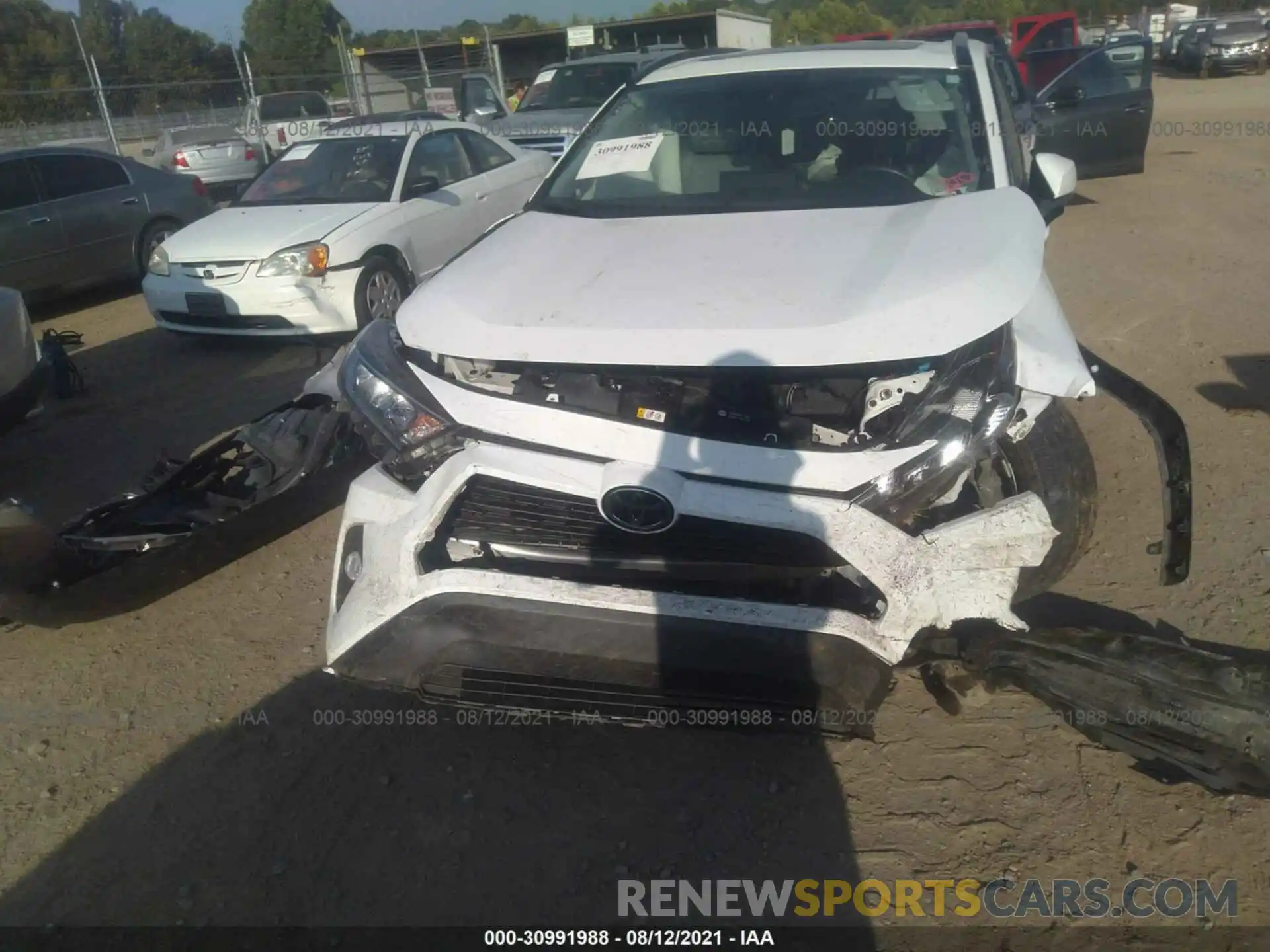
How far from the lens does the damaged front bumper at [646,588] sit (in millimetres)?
2285

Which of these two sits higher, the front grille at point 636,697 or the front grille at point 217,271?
the front grille at point 217,271

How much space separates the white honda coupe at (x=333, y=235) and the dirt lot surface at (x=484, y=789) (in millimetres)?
3190

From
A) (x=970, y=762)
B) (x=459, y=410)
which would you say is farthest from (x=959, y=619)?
(x=459, y=410)

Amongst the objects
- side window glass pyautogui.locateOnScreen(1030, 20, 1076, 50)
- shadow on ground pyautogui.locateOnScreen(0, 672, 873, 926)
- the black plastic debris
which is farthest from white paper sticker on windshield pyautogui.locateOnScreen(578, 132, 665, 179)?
side window glass pyautogui.locateOnScreen(1030, 20, 1076, 50)

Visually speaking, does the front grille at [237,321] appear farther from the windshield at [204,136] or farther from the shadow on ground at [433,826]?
the windshield at [204,136]

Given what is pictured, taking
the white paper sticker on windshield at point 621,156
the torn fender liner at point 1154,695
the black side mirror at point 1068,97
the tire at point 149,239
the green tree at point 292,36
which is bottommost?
the torn fender liner at point 1154,695

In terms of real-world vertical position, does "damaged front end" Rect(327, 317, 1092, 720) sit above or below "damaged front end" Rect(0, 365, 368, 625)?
above

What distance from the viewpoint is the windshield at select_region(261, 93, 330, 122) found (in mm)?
19781

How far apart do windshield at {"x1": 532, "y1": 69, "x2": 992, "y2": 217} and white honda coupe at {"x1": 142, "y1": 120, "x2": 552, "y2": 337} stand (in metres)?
2.74

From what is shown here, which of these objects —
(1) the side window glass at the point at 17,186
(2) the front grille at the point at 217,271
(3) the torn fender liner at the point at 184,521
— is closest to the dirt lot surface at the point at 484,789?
(3) the torn fender liner at the point at 184,521

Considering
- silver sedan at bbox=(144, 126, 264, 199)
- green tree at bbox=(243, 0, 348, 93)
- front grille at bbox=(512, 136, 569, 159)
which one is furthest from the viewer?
green tree at bbox=(243, 0, 348, 93)

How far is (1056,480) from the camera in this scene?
2785 mm

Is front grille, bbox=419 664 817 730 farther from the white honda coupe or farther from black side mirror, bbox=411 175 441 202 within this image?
black side mirror, bbox=411 175 441 202

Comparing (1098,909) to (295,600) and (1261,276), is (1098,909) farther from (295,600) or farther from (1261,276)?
(1261,276)
